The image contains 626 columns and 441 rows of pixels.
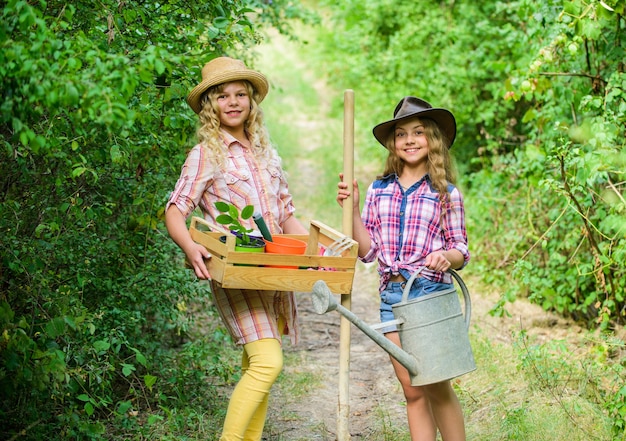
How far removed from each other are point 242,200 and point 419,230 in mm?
689

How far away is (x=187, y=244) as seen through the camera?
2.85 m

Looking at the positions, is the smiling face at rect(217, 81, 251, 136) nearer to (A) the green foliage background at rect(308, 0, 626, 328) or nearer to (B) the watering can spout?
(B) the watering can spout

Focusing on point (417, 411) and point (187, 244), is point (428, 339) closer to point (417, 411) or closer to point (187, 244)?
point (417, 411)

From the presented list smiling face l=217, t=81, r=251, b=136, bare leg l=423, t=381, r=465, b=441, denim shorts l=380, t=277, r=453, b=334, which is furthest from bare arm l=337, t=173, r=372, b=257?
bare leg l=423, t=381, r=465, b=441

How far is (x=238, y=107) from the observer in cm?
309

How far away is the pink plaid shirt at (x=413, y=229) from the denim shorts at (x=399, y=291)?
0.02 m

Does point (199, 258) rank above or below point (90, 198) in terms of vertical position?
below

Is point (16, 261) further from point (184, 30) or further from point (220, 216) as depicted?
point (184, 30)

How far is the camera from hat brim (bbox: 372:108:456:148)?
313 centimetres

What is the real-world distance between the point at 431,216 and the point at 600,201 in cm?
225

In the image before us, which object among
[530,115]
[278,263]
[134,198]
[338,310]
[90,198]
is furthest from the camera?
[530,115]

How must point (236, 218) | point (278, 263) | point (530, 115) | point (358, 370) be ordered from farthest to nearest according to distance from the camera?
point (530, 115) → point (358, 370) → point (236, 218) → point (278, 263)

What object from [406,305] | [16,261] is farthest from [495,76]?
[16,261]

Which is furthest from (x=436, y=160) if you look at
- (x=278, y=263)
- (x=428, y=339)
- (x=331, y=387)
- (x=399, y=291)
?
(x=331, y=387)
